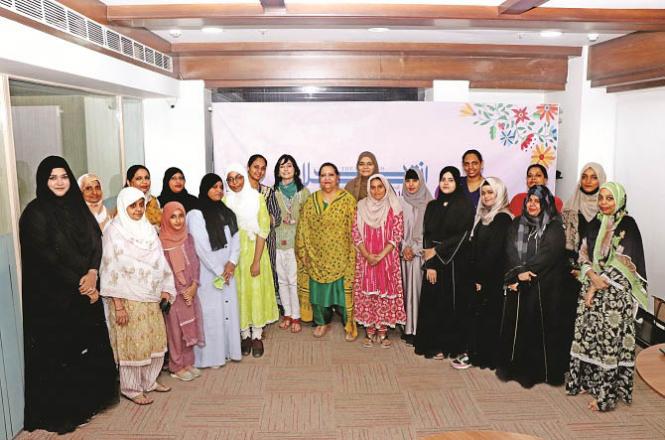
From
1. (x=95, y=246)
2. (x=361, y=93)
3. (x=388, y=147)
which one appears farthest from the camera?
(x=361, y=93)

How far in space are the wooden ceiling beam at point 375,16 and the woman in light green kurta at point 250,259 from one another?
1088 mm

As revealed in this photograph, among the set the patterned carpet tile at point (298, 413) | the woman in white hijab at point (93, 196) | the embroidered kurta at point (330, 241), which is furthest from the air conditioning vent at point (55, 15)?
the patterned carpet tile at point (298, 413)

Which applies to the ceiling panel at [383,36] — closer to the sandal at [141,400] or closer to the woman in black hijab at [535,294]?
the woman in black hijab at [535,294]

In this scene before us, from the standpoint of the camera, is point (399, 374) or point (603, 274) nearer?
point (603, 274)

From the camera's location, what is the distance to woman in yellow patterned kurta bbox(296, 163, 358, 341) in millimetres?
4254

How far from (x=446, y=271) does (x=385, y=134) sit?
5.73 feet

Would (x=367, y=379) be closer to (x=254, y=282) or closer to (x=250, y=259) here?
(x=254, y=282)

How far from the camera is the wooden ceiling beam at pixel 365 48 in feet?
16.5

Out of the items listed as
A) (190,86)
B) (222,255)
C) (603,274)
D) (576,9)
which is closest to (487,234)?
(603,274)

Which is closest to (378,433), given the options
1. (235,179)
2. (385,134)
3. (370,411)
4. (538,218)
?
(370,411)

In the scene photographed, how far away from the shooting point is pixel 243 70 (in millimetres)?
5246

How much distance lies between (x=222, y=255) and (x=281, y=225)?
0.77m

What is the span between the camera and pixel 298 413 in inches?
130

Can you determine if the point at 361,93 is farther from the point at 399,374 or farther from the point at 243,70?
the point at 399,374
